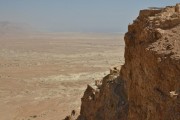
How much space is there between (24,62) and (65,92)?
30408mm

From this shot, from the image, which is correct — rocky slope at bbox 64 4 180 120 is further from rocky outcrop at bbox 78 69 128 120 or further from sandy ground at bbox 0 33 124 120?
sandy ground at bbox 0 33 124 120

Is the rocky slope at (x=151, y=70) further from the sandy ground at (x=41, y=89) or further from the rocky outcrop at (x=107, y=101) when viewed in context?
the sandy ground at (x=41, y=89)

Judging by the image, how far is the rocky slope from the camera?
22.9ft

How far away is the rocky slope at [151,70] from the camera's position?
6.97 meters

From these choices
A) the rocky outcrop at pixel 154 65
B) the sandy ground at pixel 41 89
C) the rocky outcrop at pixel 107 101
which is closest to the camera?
the rocky outcrop at pixel 154 65

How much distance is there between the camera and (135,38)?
9305 millimetres

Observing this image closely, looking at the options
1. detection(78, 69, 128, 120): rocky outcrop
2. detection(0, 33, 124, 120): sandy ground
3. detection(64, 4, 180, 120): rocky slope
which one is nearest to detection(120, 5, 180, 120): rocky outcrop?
detection(64, 4, 180, 120): rocky slope

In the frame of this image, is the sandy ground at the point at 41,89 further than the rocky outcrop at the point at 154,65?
Yes

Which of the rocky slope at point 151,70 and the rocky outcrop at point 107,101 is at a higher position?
the rocky slope at point 151,70

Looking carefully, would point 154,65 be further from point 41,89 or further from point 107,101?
point 41,89

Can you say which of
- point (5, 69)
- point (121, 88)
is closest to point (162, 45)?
point (121, 88)

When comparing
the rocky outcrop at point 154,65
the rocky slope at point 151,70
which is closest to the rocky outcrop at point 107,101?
the rocky slope at point 151,70

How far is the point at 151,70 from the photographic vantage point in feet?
25.6

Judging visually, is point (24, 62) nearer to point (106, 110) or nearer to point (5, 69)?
point (5, 69)
